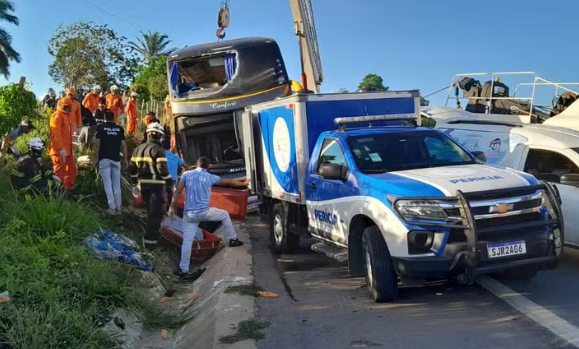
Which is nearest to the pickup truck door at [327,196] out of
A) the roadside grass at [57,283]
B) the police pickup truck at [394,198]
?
the police pickup truck at [394,198]

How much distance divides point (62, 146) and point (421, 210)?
7.74 metres

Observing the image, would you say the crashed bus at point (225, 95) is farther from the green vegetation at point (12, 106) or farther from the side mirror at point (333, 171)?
the side mirror at point (333, 171)

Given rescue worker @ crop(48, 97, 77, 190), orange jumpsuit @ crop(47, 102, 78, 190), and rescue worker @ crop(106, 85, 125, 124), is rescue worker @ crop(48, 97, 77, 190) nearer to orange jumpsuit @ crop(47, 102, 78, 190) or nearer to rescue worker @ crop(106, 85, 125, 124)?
orange jumpsuit @ crop(47, 102, 78, 190)

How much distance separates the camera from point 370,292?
20.4 feet

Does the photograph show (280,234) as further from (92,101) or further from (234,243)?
(92,101)

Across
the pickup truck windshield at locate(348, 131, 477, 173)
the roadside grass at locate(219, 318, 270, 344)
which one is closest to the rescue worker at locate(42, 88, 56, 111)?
the pickup truck windshield at locate(348, 131, 477, 173)

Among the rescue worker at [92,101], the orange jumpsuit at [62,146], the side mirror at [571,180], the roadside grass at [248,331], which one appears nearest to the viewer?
the roadside grass at [248,331]

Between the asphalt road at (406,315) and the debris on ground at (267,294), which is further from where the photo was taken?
the debris on ground at (267,294)

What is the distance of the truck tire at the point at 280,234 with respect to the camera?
29.5ft

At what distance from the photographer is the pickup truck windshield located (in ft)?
22.2

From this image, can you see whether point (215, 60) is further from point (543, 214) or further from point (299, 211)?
point (543, 214)

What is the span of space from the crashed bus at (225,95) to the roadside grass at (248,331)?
763 centimetres

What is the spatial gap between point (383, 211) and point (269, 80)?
805 centimetres

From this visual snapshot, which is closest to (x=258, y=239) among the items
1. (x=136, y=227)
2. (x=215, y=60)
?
(x=136, y=227)
